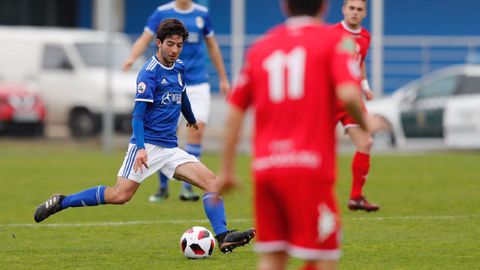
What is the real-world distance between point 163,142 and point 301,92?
147 inches

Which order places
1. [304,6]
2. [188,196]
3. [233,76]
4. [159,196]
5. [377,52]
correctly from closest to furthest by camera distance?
[304,6]
[188,196]
[159,196]
[377,52]
[233,76]

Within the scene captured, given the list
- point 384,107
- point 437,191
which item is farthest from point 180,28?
point 384,107

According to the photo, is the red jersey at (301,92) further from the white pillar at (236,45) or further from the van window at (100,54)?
the white pillar at (236,45)

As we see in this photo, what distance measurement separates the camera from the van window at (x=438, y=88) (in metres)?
23.1

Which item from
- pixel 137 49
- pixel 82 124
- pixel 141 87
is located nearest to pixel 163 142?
pixel 141 87

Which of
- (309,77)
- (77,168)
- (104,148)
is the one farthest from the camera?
(104,148)

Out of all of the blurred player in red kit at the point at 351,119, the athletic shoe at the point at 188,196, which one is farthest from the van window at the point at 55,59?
the blurred player in red kit at the point at 351,119

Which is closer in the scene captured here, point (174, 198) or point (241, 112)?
point (241, 112)

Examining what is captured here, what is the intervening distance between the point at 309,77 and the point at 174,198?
8.00 m

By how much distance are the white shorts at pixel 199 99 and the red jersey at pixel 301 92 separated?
23.2ft

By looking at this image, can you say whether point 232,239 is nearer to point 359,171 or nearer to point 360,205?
point 359,171

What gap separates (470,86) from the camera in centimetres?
2302

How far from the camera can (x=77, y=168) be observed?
18.3m

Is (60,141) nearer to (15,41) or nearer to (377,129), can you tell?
(15,41)
